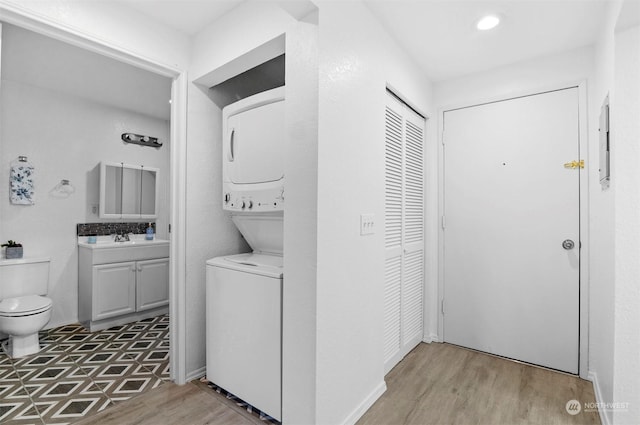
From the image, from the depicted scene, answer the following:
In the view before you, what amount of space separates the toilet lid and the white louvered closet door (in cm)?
277

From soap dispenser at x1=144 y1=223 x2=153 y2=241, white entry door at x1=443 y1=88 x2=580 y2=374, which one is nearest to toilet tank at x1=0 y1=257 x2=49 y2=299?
soap dispenser at x1=144 y1=223 x2=153 y2=241

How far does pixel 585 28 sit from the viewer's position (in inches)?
80.4

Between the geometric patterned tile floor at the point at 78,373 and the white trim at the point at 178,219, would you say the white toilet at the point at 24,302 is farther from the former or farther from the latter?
the white trim at the point at 178,219

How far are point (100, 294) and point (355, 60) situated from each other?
316 centimetres

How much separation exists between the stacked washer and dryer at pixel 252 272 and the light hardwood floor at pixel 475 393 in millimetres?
672

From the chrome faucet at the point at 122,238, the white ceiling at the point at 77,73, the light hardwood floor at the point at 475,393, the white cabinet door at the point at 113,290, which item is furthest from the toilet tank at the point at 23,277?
the light hardwood floor at the point at 475,393

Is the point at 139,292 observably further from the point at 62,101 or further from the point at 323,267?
the point at 323,267

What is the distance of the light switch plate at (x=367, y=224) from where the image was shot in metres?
1.86

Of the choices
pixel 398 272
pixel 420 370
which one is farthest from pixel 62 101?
pixel 420 370

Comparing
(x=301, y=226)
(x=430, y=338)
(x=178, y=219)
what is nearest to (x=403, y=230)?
(x=430, y=338)

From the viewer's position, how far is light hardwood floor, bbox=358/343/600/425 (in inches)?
71.7

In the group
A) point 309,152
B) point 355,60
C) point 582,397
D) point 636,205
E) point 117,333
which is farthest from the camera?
point 117,333

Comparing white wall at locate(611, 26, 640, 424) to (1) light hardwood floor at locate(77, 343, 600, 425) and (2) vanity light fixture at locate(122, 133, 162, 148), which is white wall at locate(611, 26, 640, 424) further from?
(2) vanity light fixture at locate(122, 133, 162, 148)

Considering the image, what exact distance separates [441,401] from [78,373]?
8.26 ft
